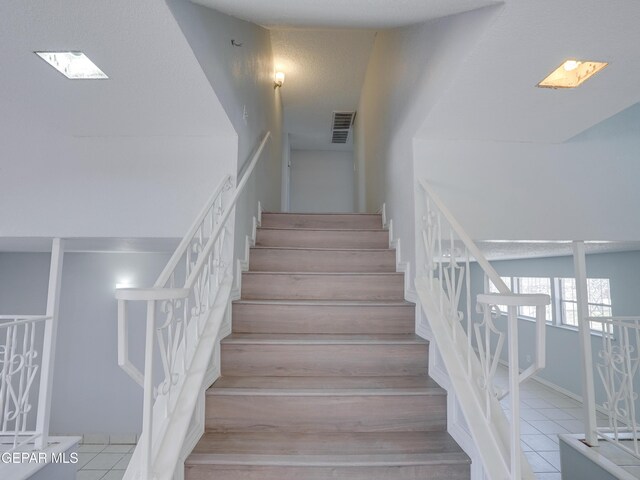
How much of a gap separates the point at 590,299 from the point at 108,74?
21.7ft

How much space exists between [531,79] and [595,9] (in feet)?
1.47

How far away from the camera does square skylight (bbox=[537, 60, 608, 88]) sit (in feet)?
5.63

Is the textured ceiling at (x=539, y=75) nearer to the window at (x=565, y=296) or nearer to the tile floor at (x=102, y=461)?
the window at (x=565, y=296)

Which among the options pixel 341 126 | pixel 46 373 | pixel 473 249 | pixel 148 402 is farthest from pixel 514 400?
pixel 341 126

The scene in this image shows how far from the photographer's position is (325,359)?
6.69 ft

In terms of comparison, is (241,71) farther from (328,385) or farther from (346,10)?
(328,385)

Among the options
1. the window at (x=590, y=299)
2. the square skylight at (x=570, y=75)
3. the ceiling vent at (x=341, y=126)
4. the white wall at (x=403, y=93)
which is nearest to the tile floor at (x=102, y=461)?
the white wall at (x=403, y=93)

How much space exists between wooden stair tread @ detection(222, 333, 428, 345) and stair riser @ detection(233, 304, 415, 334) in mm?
55

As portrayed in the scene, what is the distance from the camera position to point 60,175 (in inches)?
99.0

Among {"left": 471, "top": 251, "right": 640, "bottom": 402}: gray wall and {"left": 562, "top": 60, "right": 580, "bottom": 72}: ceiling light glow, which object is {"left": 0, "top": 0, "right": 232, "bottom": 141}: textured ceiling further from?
{"left": 471, "top": 251, "right": 640, "bottom": 402}: gray wall

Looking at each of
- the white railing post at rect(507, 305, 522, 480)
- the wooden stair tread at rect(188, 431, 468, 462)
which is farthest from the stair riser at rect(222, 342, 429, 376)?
the white railing post at rect(507, 305, 522, 480)

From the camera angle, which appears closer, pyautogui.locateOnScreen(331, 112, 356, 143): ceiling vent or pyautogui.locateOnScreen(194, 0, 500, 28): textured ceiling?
pyautogui.locateOnScreen(194, 0, 500, 28): textured ceiling

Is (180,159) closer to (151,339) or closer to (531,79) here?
(151,339)

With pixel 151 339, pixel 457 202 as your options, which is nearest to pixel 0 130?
pixel 151 339
